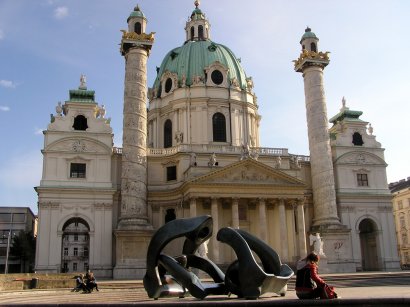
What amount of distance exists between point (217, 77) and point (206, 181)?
55.6 feet

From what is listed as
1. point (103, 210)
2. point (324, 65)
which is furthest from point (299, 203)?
point (103, 210)

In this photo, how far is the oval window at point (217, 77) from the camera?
53.1m

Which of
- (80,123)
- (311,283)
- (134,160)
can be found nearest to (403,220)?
(134,160)

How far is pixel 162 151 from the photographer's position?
4569cm

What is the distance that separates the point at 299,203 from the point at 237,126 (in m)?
12.8

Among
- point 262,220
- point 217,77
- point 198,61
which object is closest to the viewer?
point 262,220

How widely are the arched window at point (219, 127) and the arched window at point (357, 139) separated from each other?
13.9 m

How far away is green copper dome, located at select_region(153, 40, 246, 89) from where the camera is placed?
53.7 meters

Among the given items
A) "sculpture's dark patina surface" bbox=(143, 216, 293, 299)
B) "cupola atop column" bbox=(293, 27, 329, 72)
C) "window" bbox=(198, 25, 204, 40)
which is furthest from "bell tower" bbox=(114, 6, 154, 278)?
"sculpture's dark patina surface" bbox=(143, 216, 293, 299)

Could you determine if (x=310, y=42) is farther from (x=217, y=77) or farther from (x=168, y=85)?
(x=168, y=85)

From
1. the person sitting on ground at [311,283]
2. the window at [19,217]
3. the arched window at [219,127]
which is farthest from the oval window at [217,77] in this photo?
the person sitting on ground at [311,283]

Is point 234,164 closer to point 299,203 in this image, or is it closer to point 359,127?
point 299,203

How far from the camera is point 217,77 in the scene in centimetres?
5328

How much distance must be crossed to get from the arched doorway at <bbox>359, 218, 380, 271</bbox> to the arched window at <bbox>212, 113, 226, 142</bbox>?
17.3m
